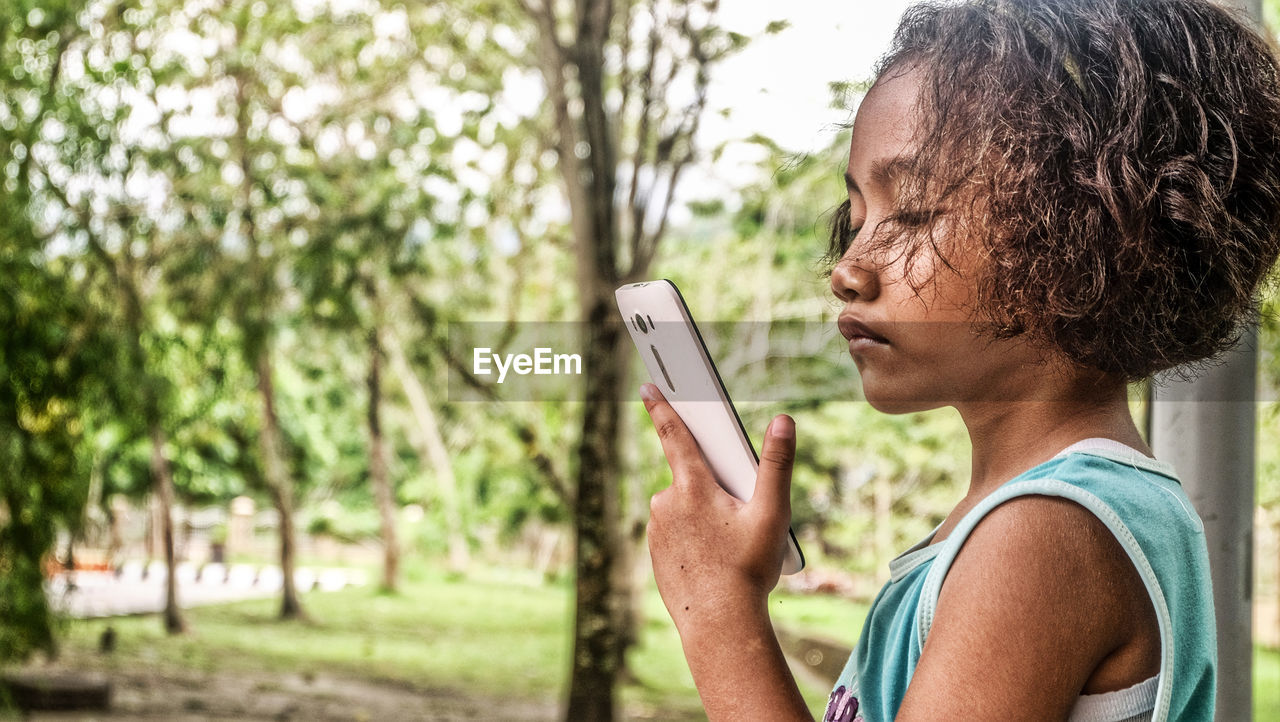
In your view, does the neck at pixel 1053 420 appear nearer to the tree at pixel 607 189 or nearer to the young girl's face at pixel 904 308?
the young girl's face at pixel 904 308

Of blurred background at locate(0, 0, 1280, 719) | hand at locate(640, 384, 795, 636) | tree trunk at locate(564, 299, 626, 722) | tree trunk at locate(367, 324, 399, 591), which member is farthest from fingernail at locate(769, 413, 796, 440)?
tree trunk at locate(367, 324, 399, 591)

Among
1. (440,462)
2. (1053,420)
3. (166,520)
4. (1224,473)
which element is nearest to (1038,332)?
(1053,420)

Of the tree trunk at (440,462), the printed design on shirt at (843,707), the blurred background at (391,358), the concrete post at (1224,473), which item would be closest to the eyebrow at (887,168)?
the printed design on shirt at (843,707)

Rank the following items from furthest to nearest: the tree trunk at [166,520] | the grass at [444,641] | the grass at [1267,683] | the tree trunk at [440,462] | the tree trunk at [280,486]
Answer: the tree trunk at [440,462] → the tree trunk at [280,486] → the tree trunk at [166,520] → the grass at [444,641] → the grass at [1267,683]

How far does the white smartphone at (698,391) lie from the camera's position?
0.32m

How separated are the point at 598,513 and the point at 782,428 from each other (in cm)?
220

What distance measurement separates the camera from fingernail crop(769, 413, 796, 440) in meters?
0.28

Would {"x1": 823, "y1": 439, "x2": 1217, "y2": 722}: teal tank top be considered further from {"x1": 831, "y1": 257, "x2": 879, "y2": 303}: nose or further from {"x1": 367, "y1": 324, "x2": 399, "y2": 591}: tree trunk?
{"x1": 367, "y1": 324, "x2": 399, "y2": 591}: tree trunk

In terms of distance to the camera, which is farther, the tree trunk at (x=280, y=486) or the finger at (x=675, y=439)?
the tree trunk at (x=280, y=486)

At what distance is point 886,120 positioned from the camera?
1.02ft

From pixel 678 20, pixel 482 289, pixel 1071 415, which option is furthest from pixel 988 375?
pixel 482 289

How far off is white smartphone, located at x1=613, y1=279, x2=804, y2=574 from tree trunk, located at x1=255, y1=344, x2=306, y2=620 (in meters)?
3.56

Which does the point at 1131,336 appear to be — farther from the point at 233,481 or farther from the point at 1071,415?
the point at 233,481

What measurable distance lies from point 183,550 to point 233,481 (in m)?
0.34
